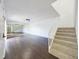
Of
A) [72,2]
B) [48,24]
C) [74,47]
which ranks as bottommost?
[74,47]

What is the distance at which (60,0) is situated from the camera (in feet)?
22.8

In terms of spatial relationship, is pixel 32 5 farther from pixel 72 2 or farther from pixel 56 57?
pixel 56 57

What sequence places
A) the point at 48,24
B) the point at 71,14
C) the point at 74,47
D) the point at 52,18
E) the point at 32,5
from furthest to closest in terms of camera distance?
the point at 48,24, the point at 52,18, the point at 32,5, the point at 71,14, the point at 74,47

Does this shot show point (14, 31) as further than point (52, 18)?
Yes

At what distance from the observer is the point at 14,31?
20.0 metres

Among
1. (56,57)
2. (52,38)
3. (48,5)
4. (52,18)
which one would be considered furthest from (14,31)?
(56,57)

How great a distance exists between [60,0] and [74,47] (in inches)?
146

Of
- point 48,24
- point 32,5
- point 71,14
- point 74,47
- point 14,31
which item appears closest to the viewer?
point 74,47

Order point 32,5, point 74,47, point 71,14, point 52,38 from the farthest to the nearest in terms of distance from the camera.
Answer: point 32,5, point 71,14, point 52,38, point 74,47

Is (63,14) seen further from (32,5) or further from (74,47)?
(74,47)

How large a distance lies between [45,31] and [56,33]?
13.7ft

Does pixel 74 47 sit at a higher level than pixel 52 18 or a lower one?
lower

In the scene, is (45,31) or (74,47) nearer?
(74,47)

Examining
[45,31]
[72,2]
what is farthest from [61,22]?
[45,31]
